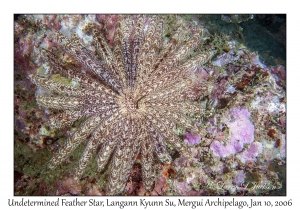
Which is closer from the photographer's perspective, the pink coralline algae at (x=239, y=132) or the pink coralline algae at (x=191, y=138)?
the pink coralline algae at (x=239, y=132)

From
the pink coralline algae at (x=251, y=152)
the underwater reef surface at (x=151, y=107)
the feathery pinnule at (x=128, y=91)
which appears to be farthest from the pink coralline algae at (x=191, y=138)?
the pink coralline algae at (x=251, y=152)

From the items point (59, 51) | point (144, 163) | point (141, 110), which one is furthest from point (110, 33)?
point (144, 163)

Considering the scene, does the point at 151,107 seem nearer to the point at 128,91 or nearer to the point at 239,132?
the point at 128,91

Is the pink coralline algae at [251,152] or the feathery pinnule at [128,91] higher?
the feathery pinnule at [128,91]

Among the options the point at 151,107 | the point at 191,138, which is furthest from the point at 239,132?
the point at 151,107

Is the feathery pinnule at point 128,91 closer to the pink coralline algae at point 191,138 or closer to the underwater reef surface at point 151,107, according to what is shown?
the underwater reef surface at point 151,107

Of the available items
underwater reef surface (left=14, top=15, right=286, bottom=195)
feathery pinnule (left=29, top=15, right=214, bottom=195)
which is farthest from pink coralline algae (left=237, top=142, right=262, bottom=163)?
feathery pinnule (left=29, top=15, right=214, bottom=195)

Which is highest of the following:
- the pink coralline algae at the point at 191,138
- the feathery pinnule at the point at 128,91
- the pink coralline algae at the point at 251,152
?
the feathery pinnule at the point at 128,91
